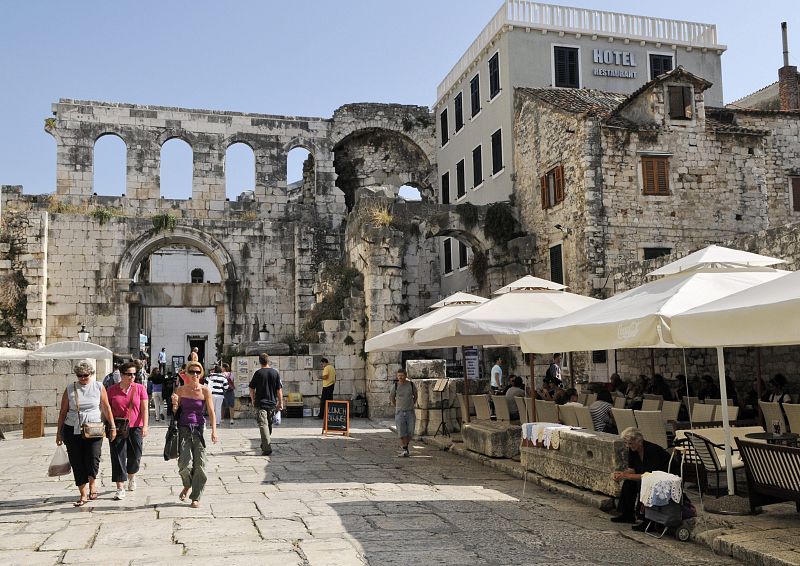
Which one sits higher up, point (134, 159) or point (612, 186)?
point (134, 159)

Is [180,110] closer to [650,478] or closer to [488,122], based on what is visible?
[488,122]

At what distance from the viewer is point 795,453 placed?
5.87 meters

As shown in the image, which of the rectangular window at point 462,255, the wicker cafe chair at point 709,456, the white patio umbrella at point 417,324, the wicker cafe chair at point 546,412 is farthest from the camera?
the rectangular window at point 462,255

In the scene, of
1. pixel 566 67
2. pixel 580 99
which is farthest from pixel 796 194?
pixel 566 67

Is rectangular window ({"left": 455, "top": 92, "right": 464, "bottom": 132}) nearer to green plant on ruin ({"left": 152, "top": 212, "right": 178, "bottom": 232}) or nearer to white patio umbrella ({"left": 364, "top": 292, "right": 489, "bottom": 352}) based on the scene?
green plant on ruin ({"left": 152, "top": 212, "right": 178, "bottom": 232})

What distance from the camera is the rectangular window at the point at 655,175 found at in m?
19.7

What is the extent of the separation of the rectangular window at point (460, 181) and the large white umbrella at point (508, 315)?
48.5 ft

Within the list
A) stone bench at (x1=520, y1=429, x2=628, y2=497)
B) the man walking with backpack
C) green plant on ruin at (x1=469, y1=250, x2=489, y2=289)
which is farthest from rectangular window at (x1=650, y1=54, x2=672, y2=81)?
stone bench at (x1=520, y1=429, x2=628, y2=497)

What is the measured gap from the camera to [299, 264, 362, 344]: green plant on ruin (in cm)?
2012

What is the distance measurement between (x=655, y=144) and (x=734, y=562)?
15762 mm

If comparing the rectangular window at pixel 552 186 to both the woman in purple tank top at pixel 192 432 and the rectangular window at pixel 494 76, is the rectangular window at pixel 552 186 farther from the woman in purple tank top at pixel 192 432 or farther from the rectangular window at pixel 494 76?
the woman in purple tank top at pixel 192 432

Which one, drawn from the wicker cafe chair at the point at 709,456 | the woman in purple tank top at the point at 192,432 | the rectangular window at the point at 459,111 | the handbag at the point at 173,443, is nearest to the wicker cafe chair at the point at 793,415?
the wicker cafe chair at the point at 709,456

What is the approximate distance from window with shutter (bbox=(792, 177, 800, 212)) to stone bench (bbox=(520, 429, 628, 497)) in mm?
16750

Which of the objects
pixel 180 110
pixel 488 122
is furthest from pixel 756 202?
pixel 180 110
